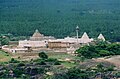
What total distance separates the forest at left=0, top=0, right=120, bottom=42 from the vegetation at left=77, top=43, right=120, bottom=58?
1259 centimetres

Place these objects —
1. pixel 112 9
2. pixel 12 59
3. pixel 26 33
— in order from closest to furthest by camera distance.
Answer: pixel 12 59
pixel 26 33
pixel 112 9

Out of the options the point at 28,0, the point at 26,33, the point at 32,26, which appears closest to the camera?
the point at 26,33

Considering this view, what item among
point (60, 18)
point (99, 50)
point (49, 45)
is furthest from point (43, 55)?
point (60, 18)

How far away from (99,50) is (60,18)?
40824mm

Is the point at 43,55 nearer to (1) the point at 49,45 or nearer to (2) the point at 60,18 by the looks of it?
(1) the point at 49,45

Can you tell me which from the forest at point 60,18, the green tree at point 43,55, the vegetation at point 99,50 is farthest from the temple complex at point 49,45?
the forest at point 60,18

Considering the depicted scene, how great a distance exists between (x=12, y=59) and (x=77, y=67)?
610 cm

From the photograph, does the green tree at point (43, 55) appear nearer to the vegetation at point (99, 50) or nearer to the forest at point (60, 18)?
the vegetation at point (99, 50)

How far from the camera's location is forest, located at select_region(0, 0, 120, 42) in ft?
282

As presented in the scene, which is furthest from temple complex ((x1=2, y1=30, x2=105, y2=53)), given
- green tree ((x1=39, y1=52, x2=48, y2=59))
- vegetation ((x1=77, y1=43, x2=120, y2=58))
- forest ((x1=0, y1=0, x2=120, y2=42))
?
forest ((x1=0, y1=0, x2=120, y2=42))

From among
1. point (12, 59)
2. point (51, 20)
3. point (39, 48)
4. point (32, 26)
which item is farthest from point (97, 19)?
point (12, 59)

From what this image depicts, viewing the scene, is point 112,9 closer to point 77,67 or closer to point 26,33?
point 26,33

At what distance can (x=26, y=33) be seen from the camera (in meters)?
83.9

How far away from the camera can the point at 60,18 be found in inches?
4094
